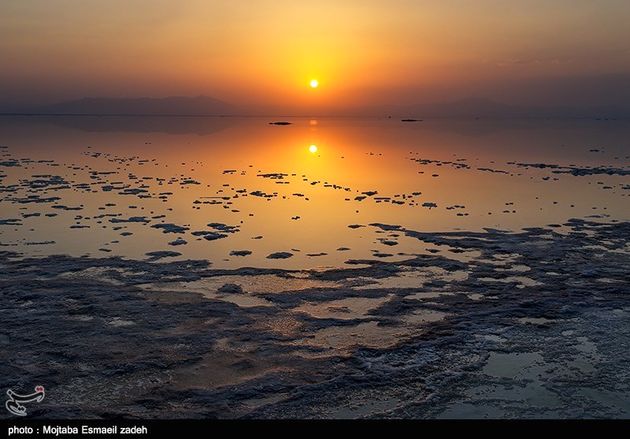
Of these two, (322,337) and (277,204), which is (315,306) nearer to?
(322,337)

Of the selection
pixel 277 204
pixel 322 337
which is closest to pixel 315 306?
pixel 322 337

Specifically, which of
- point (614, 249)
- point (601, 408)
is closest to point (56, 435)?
point (601, 408)

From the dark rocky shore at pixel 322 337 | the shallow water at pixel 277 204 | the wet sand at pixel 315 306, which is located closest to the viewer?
the dark rocky shore at pixel 322 337

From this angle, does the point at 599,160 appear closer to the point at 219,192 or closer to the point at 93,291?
the point at 219,192

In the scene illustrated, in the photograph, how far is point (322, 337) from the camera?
32.8ft

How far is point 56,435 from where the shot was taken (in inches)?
261

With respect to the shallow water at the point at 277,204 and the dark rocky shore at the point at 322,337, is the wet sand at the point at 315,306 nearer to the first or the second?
the dark rocky shore at the point at 322,337

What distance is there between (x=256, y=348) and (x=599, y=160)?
4476 centimetres

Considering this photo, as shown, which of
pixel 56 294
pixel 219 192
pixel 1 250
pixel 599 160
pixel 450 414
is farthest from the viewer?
pixel 599 160

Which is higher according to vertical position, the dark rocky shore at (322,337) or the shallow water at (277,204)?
the shallow water at (277,204)

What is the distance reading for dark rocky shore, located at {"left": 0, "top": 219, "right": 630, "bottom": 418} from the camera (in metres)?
7.73

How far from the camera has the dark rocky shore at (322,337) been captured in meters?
7.73

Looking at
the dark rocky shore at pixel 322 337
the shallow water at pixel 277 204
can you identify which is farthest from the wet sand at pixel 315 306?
the shallow water at pixel 277 204

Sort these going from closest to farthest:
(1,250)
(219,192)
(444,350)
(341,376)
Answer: (341,376) < (444,350) < (1,250) < (219,192)
